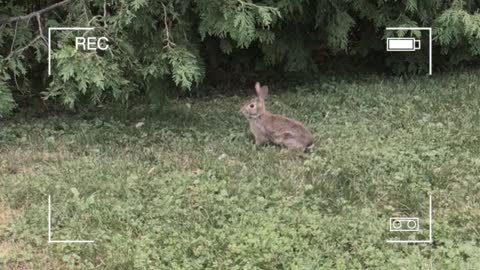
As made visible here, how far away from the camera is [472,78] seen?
31.8ft

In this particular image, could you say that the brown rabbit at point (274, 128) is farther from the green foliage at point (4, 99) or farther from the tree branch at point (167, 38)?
the green foliage at point (4, 99)

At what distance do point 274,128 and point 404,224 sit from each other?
6.61 feet

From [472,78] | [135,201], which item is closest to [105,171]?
[135,201]

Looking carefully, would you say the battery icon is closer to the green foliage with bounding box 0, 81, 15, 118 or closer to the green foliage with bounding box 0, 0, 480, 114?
the green foliage with bounding box 0, 0, 480, 114

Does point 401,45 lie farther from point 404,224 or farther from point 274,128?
point 404,224

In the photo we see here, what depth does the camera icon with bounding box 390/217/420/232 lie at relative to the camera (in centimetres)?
560

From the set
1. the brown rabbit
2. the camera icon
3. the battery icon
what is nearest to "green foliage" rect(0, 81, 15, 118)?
the brown rabbit

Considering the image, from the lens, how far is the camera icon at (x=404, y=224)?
18.4 feet

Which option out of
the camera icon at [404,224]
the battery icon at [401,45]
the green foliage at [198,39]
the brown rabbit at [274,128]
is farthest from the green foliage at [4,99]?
the battery icon at [401,45]

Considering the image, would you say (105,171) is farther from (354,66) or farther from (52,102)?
(354,66)

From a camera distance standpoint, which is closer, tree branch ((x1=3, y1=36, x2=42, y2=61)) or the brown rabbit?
the brown rabbit

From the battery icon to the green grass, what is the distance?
1468mm

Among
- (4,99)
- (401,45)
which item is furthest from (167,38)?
(401,45)

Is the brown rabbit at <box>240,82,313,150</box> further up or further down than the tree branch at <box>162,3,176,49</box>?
further down
